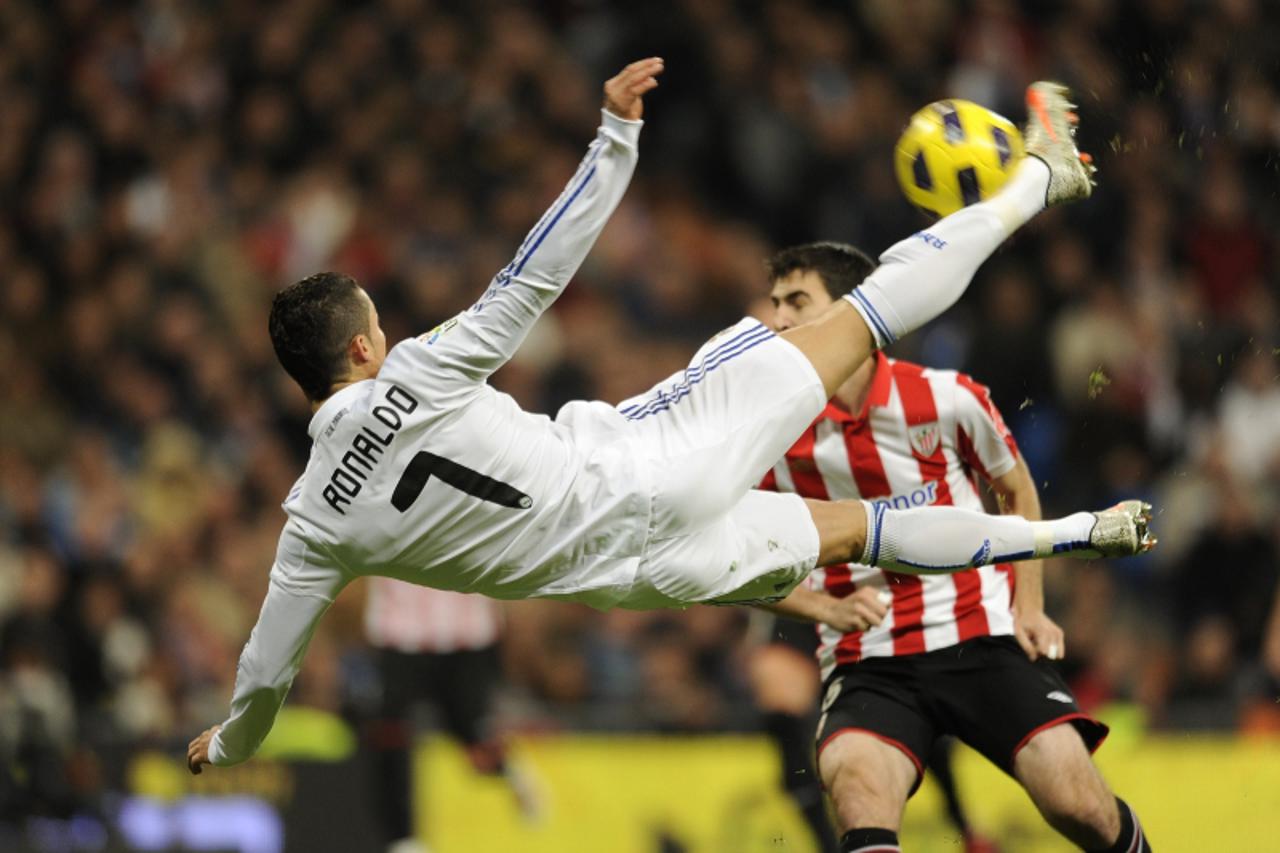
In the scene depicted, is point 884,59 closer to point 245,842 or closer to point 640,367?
point 640,367

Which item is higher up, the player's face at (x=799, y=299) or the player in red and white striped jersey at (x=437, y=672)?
the player's face at (x=799, y=299)

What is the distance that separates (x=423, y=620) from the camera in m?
9.97

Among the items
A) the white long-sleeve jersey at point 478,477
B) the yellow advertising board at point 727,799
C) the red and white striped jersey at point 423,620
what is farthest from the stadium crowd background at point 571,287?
the white long-sleeve jersey at point 478,477

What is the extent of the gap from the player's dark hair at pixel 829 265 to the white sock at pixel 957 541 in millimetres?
921

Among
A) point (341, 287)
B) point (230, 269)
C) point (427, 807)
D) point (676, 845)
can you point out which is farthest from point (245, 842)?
point (341, 287)

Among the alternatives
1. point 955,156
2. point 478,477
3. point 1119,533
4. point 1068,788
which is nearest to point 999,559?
point 1119,533

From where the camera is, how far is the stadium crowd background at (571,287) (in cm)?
1017

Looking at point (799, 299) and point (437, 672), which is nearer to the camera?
point (799, 299)

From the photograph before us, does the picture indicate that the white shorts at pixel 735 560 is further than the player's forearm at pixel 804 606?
No

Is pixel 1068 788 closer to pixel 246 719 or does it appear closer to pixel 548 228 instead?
pixel 548 228

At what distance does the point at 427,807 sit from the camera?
981 cm

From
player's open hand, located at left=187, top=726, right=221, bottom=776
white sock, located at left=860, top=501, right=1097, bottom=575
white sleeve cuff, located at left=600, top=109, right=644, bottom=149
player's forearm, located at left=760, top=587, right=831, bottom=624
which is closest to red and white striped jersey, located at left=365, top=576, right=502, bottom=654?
player's open hand, located at left=187, top=726, right=221, bottom=776

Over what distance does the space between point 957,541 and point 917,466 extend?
0.57 metres

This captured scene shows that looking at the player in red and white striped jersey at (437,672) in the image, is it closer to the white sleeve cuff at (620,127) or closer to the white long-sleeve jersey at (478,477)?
the white long-sleeve jersey at (478,477)
